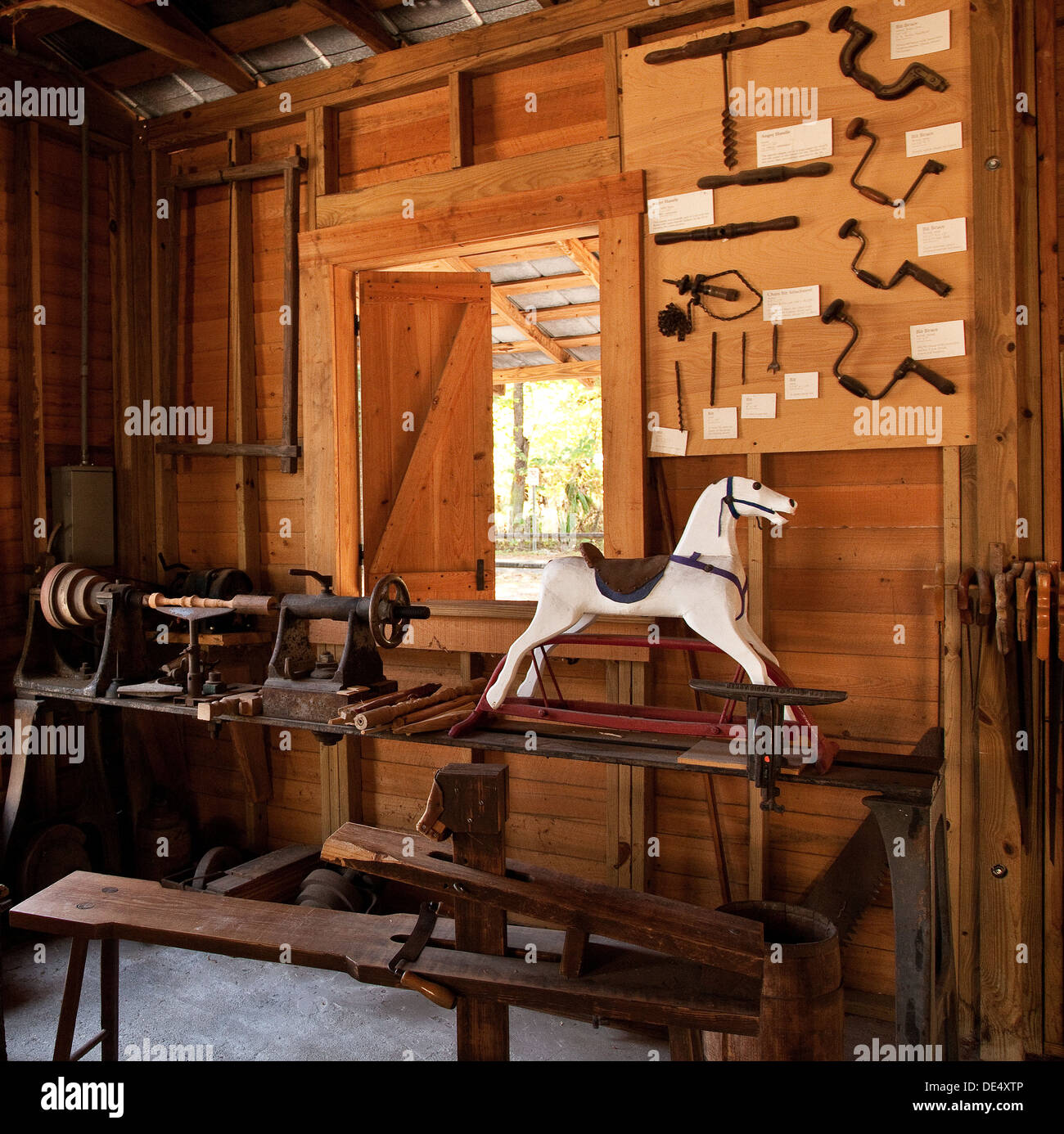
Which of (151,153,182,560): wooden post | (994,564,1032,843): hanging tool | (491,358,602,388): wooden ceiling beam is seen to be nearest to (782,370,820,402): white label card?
(994,564,1032,843): hanging tool

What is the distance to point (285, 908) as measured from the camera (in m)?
2.61

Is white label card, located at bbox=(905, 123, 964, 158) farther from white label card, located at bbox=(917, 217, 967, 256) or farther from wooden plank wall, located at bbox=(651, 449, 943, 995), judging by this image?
wooden plank wall, located at bbox=(651, 449, 943, 995)

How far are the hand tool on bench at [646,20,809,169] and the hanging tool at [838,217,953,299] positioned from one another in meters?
0.50

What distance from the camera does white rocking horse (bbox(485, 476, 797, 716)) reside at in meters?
2.74

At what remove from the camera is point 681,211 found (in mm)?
3377

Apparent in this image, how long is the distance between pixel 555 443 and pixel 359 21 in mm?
13559

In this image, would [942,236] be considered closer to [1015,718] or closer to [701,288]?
[701,288]

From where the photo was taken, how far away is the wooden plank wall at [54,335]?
4309 mm

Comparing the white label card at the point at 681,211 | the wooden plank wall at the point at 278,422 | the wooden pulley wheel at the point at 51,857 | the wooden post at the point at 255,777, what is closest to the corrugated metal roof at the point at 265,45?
the wooden plank wall at the point at 278,422

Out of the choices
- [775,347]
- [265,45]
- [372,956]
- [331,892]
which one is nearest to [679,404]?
[775,347]

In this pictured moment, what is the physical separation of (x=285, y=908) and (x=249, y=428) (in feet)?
8.72

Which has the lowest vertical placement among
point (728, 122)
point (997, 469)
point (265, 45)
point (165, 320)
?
point (997, 469)

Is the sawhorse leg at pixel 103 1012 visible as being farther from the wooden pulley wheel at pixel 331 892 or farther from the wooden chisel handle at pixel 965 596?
the wooden chisel handle at pixel 965 596

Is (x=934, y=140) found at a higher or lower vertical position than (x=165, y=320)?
higher
